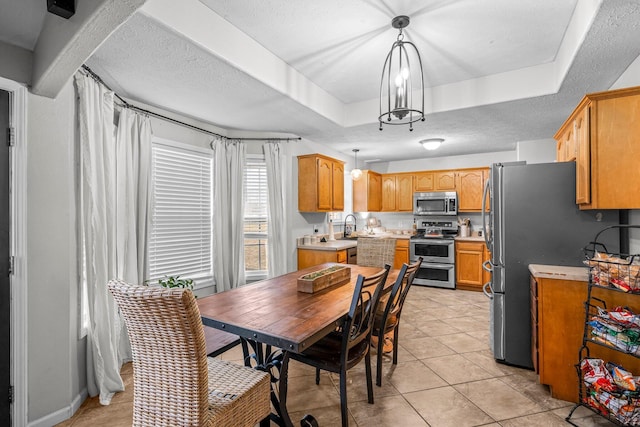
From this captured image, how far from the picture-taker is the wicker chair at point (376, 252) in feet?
12.0

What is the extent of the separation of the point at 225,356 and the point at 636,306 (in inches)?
123

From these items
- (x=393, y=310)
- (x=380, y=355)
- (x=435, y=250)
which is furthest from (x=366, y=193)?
(x=380, y=355)

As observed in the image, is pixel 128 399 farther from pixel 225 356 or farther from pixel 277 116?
pixel 277 116

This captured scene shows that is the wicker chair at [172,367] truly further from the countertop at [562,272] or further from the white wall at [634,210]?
the white wall at [634,210]

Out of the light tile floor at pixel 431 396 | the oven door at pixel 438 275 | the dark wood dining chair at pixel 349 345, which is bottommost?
the light tile floor at pixel 431 396

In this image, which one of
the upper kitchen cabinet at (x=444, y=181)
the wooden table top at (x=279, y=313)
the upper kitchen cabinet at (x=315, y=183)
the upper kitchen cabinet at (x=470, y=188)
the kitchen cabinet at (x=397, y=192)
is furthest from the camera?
the kitchen cabinet at (x=397, y=192)

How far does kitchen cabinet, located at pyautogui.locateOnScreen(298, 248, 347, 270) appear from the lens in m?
4.36

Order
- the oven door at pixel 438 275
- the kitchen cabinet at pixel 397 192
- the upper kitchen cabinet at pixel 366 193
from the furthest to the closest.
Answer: the kitchen cabinet at pixel 397 192, the upper kitchen cabinet at pixel 366 193, the oven door at pixel 438 275

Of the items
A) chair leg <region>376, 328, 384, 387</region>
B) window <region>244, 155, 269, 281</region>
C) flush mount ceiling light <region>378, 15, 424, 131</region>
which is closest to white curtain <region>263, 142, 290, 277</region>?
window <region>244, 155, 269, 281</region>

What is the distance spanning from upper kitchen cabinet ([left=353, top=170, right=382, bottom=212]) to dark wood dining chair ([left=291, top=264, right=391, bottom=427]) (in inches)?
157

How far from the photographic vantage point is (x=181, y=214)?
3.51 metres

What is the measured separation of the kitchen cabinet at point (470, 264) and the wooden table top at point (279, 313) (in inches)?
136

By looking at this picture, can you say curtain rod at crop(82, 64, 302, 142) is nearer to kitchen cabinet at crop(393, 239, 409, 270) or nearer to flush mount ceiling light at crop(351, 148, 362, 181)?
flush mount ceiling light at crop(351, 148, 362, 181)

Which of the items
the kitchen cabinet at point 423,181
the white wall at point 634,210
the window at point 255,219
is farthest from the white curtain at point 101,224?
the kitchen cabinet at point 423,181
